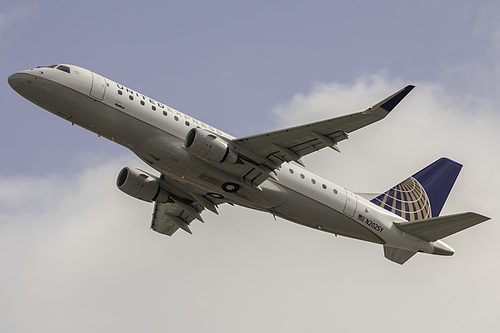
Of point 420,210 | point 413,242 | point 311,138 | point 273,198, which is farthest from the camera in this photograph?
point 420,210

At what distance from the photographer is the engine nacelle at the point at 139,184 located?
40969mm

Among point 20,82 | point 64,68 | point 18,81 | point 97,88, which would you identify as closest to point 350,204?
point 97,88

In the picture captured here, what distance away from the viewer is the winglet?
31.0 m

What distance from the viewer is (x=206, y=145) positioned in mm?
34688

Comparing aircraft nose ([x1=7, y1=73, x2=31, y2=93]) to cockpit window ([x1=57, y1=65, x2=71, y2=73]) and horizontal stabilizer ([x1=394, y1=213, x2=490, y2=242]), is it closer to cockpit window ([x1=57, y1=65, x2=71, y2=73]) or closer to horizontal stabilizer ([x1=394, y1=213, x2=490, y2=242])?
cockpit window ([x1=57, y1=65, x2=71, y2=73])

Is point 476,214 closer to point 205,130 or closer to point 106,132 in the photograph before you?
point 205,130

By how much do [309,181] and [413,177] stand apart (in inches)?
381

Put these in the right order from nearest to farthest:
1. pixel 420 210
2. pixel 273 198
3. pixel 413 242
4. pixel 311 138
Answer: pixel 311 138 < pixel 273 198 < pixel 413 242 < pixel 420 210

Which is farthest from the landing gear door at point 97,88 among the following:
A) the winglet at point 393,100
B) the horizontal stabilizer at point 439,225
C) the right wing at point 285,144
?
the horizontal stabilizer at point 439,225

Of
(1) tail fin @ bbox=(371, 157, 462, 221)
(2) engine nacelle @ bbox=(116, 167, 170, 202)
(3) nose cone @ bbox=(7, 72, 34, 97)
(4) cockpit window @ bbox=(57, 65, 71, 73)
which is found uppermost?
(1) tail fin @ bbox=(371, 157, 462, 221)

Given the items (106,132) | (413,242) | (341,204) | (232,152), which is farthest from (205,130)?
(413,242)

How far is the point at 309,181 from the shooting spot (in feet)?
127

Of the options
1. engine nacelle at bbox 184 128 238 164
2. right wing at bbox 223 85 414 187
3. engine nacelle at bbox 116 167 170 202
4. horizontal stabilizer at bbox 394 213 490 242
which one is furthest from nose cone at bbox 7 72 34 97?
horizontal stabilizer at bbox 394 213 490 242

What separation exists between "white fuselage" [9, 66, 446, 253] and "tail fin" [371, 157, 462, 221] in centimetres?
463
